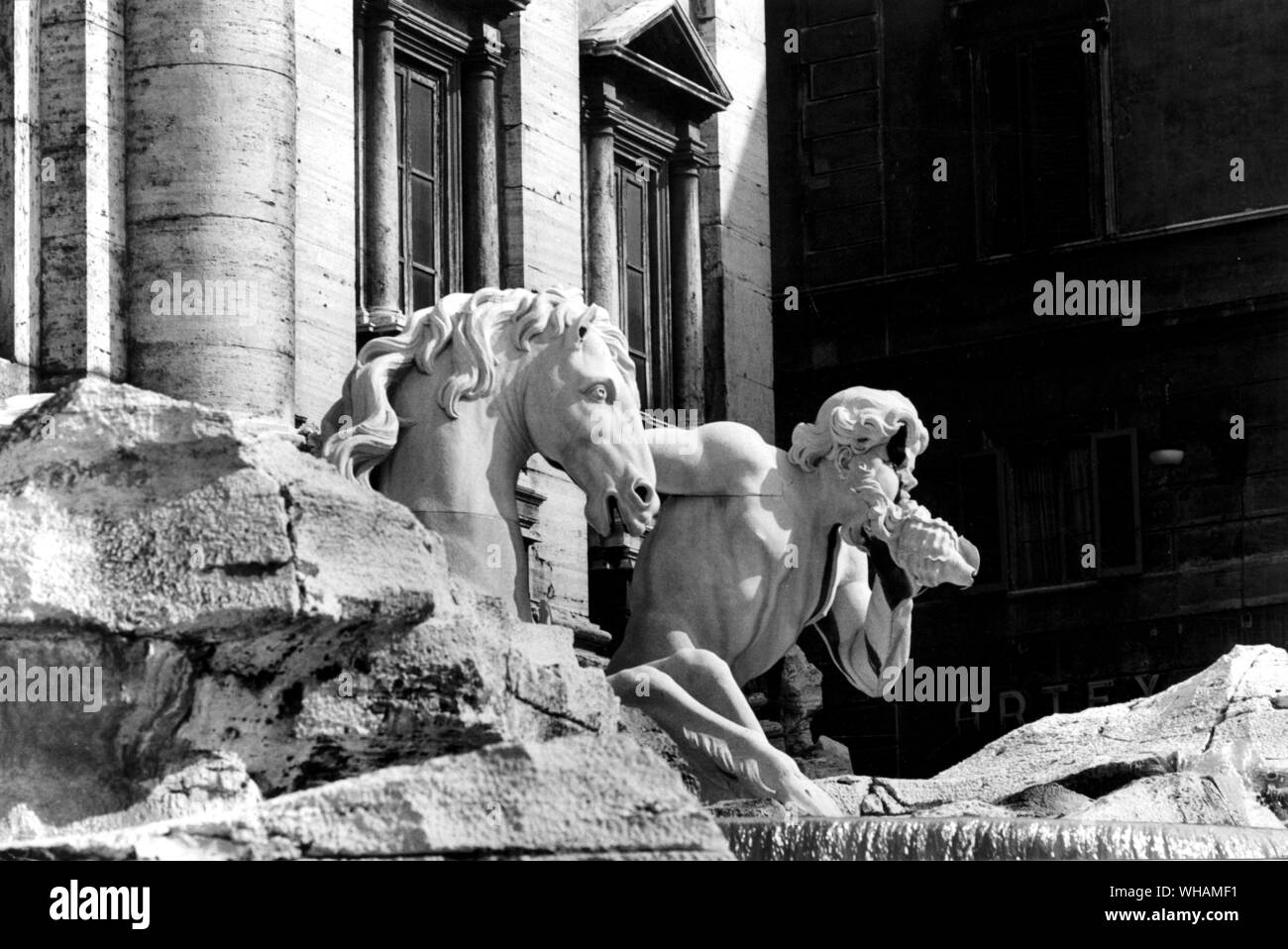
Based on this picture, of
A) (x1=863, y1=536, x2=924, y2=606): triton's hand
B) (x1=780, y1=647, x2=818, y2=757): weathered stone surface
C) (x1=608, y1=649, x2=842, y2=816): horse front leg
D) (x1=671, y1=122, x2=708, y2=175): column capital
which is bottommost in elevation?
(x1=608, y1=649, x2=842, y2=816): horse front leg

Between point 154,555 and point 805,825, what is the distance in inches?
123

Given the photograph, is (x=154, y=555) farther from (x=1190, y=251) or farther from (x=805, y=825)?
(x=1190, y=251)

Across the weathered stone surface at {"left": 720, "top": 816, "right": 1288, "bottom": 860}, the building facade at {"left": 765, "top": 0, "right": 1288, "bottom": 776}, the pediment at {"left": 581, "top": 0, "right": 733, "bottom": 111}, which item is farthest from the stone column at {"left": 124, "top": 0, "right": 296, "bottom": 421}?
the building facade at {"left": 765, "top": 0, "right": 1288, "bottom": 776}

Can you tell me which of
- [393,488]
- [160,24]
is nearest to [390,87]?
[160,24]

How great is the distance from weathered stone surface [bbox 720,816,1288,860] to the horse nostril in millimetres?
1667

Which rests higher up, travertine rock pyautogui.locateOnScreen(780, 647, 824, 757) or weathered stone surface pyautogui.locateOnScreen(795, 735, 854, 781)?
travertine rock pyautogui.locateOnScreen(780, 647, 824, 757)

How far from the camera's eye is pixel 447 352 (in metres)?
11.5

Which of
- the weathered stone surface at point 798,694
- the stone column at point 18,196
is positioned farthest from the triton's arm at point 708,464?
the weathered stone surface at point 798,694

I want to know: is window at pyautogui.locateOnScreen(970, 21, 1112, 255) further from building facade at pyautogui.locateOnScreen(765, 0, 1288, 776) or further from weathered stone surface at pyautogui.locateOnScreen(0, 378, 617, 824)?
weathered stone surface at pyautogui.locateOnScreen(0, 378, 617, 824)

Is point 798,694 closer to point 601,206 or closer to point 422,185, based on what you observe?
point 601,206

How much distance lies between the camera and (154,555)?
7949 mm

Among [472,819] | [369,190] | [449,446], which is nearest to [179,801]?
[472,819]

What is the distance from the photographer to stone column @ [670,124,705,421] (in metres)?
21.1

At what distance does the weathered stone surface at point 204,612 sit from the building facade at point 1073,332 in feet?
60.2
